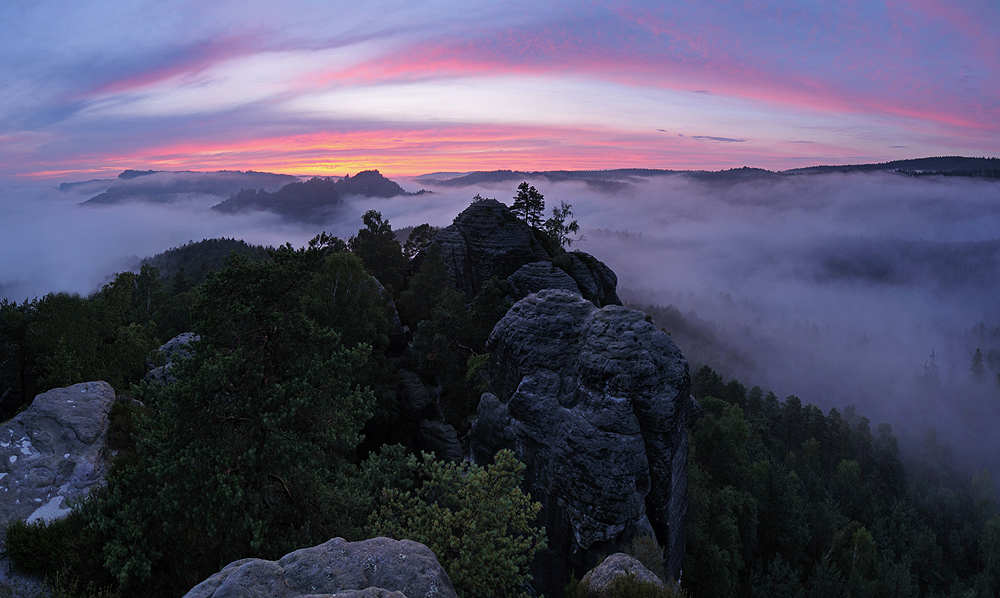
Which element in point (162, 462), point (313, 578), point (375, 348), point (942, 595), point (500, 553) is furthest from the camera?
point (942, 595)

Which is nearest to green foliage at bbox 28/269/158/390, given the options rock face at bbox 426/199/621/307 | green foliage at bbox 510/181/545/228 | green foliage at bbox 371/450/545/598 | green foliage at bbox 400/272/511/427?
green foliage at bbox 400/272/511/427

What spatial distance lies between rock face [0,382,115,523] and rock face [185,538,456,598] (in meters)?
14.7

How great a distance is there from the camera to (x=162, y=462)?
16.8 meters

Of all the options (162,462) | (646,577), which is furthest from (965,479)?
(162,462)

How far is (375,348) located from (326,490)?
27501mm

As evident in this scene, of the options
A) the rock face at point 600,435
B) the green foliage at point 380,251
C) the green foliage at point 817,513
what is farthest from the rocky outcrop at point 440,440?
the green foliage at point 380,251

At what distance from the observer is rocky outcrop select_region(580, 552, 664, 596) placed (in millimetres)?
15344

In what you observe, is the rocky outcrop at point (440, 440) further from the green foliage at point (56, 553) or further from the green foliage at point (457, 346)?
the green foliage at point (56, 553)

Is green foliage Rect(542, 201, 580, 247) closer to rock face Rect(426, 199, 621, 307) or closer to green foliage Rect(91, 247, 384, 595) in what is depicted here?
rock face Rect(426, 199, 621, 307)

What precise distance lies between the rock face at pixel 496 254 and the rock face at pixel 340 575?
51062mm

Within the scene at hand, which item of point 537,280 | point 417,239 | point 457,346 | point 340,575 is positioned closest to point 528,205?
point 417,239

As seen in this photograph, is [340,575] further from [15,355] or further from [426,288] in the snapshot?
[426,288]

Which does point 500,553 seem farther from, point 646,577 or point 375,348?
point 375,348

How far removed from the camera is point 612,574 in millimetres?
16047
